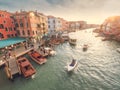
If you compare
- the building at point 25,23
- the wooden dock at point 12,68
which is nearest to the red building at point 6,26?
the building at point 25,23

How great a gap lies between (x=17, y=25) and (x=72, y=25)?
113 meters

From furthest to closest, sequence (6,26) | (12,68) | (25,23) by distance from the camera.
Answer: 1. (25,23)
2. (6,26)
3. (12,68)

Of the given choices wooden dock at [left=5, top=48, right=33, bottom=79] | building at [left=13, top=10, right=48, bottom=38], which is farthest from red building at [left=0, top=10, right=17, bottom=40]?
wooden dock at [left=5, top=48, right=33, bottom=79]

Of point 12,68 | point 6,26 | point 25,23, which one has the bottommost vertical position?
point 12,68

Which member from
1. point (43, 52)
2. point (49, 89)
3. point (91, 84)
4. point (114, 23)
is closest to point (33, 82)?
point (49, 89)

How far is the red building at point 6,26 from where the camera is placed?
106 feet

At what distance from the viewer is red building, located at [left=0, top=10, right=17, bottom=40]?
32197mm

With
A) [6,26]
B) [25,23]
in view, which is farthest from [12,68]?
[25,23]

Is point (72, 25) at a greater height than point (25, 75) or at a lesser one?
greater

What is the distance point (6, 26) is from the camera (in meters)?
34.1

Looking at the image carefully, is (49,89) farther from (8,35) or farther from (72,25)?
(72,25)

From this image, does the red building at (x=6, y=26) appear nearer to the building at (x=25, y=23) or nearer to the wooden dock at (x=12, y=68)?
the building at (x=25, y=23)

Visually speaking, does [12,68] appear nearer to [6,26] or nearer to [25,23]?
[6,26]

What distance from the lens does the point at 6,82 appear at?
638 inches
